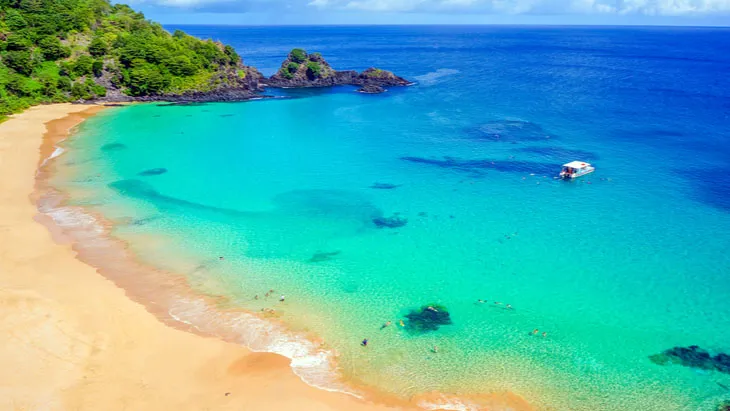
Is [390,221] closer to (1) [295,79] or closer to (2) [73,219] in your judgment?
(2) [73,219]

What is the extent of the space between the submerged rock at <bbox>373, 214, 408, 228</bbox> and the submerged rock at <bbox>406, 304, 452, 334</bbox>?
1397 cm

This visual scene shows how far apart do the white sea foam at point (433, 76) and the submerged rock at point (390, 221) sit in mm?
87064

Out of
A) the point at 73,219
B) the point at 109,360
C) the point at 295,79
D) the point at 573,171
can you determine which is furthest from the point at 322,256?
the point at 295,79

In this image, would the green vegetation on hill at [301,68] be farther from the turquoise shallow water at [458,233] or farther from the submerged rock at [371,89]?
the turquoise shallow water at [458,233]

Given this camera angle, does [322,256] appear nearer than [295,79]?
Yes

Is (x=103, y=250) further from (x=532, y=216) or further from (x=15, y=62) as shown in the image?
(x=15, y=62)

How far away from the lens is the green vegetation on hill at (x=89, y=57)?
92.4 metres

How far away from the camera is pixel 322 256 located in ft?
139

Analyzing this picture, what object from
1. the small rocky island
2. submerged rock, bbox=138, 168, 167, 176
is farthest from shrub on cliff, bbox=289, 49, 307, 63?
submerged rock, bbox=138, 168, 167, 176

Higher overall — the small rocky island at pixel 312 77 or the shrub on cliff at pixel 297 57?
the shrub on cliff at pixel 297 57

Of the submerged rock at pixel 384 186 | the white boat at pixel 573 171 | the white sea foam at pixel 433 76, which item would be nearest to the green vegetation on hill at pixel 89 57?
the white sea foam at pixel 433 76

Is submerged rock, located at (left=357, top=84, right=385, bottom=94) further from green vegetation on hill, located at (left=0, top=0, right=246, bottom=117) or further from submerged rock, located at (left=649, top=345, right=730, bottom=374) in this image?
submerged rock, located at (left=649, top=345, right=730, bottom=374)

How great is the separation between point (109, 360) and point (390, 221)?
28.3 metres

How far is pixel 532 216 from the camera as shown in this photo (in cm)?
5022
